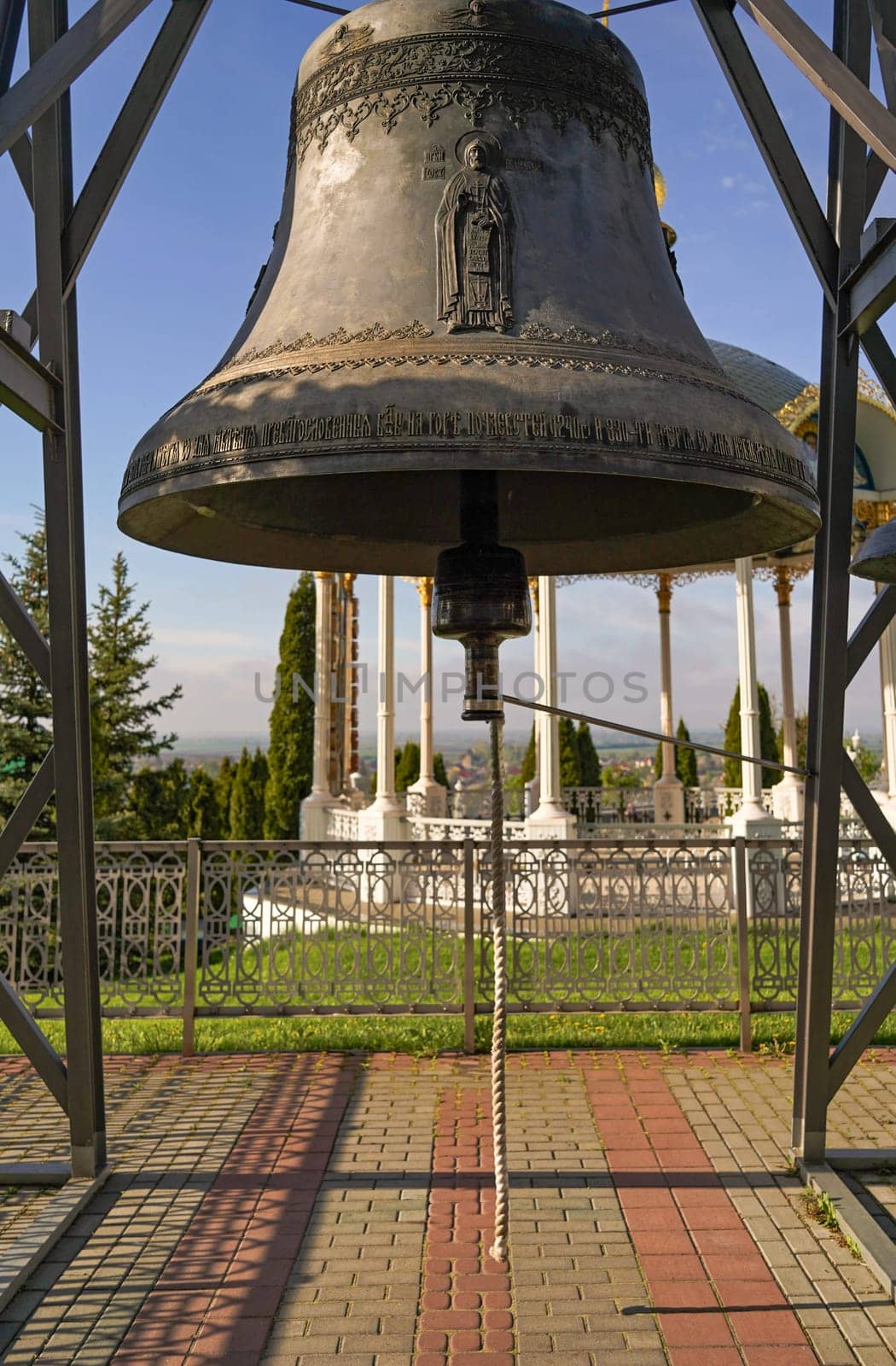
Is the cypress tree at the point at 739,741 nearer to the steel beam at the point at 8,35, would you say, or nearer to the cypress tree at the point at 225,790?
the cypress tree at the point at 225,790

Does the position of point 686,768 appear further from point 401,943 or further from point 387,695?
point 401,943

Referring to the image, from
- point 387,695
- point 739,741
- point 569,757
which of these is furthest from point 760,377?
point 569,757

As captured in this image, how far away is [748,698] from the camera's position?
1332 centimetres

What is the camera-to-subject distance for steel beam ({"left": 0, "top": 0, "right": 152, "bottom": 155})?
9.15ft

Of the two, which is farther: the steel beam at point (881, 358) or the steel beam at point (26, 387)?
the steel beam at point (881, 358)

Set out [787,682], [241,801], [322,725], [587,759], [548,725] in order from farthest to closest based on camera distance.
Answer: [587,759] < [241,801] < [787,682] < [322,725] < [548,725]

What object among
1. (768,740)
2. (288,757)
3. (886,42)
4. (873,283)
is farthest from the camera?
(768,740)

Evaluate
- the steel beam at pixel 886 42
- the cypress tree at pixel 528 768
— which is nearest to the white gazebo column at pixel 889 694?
the cypress tree at pixel 528 768

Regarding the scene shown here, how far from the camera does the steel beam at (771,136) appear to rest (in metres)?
3.75

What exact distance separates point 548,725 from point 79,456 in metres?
9.30

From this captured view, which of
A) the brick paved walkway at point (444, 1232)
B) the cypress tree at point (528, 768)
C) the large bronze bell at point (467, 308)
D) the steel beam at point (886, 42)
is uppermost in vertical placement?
the steel beam at point (886, 42)

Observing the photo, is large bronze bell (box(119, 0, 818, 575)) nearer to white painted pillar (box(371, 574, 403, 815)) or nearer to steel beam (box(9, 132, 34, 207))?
steel beam (box(9, 132, 34, 207))

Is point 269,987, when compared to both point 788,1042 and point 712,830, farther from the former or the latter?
point 712,830

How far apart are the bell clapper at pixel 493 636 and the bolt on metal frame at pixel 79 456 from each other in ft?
4.40
